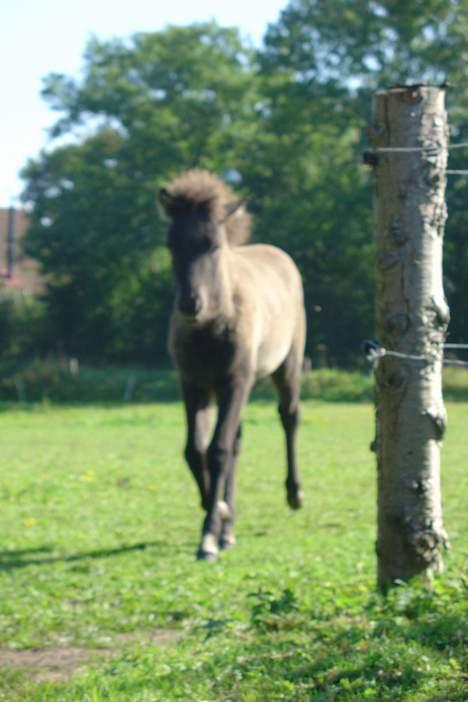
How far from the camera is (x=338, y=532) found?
9.45m

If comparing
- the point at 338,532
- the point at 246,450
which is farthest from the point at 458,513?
the point at 246,450

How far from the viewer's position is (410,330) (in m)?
5.71

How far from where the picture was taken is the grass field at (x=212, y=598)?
15.3 feet

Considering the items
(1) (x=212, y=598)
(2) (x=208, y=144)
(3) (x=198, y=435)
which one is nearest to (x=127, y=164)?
(2) (x=208, y=144)

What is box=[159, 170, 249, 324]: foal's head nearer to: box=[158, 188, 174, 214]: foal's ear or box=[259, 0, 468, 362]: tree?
box=[158, 188, 174, 214]: foal's ear

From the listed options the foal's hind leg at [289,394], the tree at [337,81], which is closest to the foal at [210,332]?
the foal's hind leg at [289,394]

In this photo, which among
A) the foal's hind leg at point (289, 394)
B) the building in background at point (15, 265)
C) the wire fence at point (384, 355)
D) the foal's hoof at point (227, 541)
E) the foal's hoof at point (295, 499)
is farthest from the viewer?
the building in background at point (15, 265)

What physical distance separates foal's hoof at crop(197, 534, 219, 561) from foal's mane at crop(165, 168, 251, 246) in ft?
8.53

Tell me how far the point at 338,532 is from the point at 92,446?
10374 mm

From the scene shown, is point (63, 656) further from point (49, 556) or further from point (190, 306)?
point (190, 306)

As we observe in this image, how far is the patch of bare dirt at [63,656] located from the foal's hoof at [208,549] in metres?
2.17

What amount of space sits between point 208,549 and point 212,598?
1653 mm

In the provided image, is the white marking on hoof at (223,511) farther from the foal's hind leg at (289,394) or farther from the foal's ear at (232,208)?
the foal's ear at (232,208)

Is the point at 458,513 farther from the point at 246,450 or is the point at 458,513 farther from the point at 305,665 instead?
the point at 246,450
